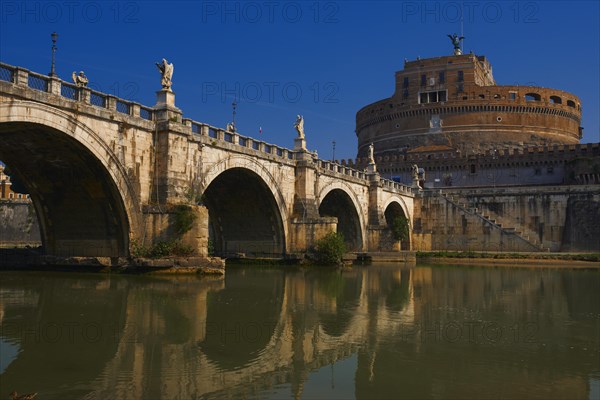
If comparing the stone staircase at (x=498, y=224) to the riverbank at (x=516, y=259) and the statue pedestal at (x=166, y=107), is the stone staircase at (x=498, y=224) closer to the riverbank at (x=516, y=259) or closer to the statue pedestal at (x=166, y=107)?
the riverbank at (x=516, y=259)

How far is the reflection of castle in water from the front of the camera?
28.8 feet

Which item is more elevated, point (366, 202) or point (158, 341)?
point (366, 202)

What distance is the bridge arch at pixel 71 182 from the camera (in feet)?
67.3

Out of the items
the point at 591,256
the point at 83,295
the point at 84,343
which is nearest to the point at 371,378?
the point at 84,343

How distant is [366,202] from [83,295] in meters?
32.6

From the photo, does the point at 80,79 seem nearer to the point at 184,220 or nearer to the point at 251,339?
the point at 184,220

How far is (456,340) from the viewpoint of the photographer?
479 inches


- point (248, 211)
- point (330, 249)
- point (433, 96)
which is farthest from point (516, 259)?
point (433, 96)

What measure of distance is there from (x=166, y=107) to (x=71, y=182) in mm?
5151

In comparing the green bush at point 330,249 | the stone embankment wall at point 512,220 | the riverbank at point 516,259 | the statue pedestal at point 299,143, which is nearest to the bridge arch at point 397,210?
the stone embankment wall at point 512,220

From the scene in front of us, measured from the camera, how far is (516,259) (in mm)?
41188

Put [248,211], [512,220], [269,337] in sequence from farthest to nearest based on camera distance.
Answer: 1. [512,220]
2. [248,211]
3. [269,337]

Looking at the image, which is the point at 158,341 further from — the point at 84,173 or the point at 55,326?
the point at 84,173

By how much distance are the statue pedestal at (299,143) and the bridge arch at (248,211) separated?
381cm
